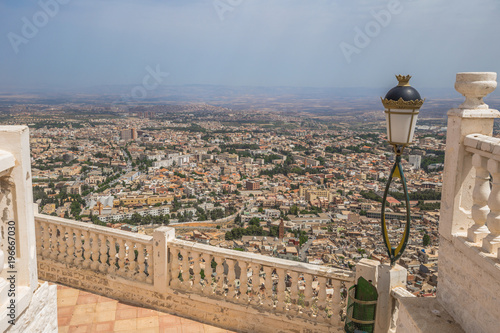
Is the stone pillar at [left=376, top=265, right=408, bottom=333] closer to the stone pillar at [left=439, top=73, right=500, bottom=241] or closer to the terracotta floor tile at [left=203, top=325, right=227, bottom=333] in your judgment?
the stone pillar at [left=439, top=73, right=500, bottom=241]

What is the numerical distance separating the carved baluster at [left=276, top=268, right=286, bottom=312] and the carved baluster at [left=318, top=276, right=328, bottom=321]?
271mm

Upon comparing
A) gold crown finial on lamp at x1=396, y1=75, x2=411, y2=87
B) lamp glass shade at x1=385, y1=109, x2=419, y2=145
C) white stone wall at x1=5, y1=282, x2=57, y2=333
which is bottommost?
white stone wall at x1=5, y1=282, x2=57, y2=333

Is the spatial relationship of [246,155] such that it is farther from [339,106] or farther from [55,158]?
[339,106]

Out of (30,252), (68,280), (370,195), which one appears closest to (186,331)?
(68,280)

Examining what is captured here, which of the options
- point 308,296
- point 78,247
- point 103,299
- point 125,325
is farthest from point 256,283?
point 78,247

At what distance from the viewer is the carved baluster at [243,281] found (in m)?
2.96

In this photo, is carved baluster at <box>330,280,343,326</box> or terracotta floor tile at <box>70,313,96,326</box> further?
terracotta floor tile at <box>70,313,96,326</box>

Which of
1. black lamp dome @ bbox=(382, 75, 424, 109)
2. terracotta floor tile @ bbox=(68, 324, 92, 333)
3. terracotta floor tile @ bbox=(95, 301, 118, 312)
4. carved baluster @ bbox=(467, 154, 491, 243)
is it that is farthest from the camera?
terracotta floor tile @ bbox=(95, 301, 118, 312)

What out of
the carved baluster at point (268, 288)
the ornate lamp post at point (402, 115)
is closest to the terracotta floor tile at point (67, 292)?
the carved baluster at point (268, 288)

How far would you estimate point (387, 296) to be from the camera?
7.59ft

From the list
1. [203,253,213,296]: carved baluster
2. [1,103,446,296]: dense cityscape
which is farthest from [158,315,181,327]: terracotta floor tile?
[1,103,446,296]: dense cityscape

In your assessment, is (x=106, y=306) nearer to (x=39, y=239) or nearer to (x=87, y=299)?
(x=87, y=299)

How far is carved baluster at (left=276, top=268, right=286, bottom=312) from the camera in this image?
9.37 feet

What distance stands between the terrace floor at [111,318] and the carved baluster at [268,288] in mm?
450
